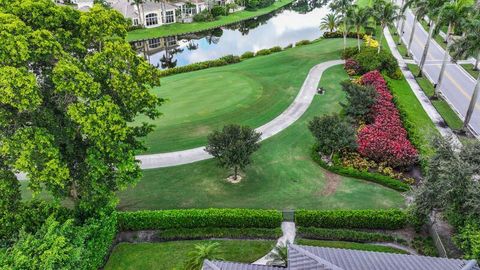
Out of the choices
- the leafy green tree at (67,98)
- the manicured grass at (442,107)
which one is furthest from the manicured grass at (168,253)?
the manicured grass at (442,107)

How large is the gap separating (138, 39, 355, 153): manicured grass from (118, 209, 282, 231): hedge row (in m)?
10.4

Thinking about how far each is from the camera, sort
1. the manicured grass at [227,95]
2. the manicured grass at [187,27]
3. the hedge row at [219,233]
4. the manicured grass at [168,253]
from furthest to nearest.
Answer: the manicured grass at [187,27] < the manicured grass at [227,95] < the hedge row at [219,233] < the manicured grass at [168,253]

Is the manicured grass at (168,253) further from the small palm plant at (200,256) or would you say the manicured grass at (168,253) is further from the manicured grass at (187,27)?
the manicured grass at (187,27)

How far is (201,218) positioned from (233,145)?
5961 millimetres

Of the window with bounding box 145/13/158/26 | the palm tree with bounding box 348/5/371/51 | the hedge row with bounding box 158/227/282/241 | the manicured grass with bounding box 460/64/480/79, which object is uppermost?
the window with bounding box 145/13/158/26

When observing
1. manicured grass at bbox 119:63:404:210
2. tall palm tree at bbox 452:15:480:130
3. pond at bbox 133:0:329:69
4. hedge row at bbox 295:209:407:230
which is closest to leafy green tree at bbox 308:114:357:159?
manicured grass at bbox 119:63:404:210

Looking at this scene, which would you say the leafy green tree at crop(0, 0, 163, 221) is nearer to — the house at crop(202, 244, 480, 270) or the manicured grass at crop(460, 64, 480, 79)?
the house at crop(202, 244, 480, 270)

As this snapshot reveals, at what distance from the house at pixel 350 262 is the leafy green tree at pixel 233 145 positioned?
1120cm

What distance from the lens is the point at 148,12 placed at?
84.4 meters

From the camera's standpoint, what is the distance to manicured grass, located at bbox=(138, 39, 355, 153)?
124 ft

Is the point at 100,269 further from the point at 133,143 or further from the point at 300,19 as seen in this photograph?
the point at 300,19

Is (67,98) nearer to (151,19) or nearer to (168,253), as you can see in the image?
(168,253)

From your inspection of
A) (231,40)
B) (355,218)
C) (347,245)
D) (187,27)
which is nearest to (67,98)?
(347,245)

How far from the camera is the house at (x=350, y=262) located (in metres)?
15.8
